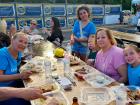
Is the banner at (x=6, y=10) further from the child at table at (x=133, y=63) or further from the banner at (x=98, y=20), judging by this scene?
the child at table at (x=133, y=63)

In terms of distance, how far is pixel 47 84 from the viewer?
7.48ft

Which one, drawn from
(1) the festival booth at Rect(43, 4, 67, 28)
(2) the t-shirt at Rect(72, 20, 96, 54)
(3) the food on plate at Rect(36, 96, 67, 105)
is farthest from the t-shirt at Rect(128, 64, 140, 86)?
(1) the festival booth at Rect(43, 4, 67, 28)

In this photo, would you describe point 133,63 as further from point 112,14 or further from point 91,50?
point 112,14

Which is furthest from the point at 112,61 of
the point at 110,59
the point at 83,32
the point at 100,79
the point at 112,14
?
the point at 112,14

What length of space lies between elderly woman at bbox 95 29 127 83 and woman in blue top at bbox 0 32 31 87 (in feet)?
3.06

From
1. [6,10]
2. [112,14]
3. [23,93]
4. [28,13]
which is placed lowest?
[23,93]

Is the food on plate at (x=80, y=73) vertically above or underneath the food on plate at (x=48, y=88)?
underneath

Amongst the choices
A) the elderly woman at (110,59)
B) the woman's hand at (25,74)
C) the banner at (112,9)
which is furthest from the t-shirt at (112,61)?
the banner at (112,9)

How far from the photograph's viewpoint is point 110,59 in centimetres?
281

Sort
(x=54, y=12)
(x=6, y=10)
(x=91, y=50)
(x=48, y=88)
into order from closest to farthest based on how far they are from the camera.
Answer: (x=48, y=88) → (x=91, y=50) → (x=6, y=10) → (x=54, y=12)

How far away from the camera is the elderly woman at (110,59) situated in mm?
2727

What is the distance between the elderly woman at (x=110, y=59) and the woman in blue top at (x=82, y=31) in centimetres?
115

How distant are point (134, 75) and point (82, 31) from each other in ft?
5.87

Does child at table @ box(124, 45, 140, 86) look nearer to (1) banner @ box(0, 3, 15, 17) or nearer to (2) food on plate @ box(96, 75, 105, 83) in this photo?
(2) food on plate @ box(96, 75, 105, 83)
